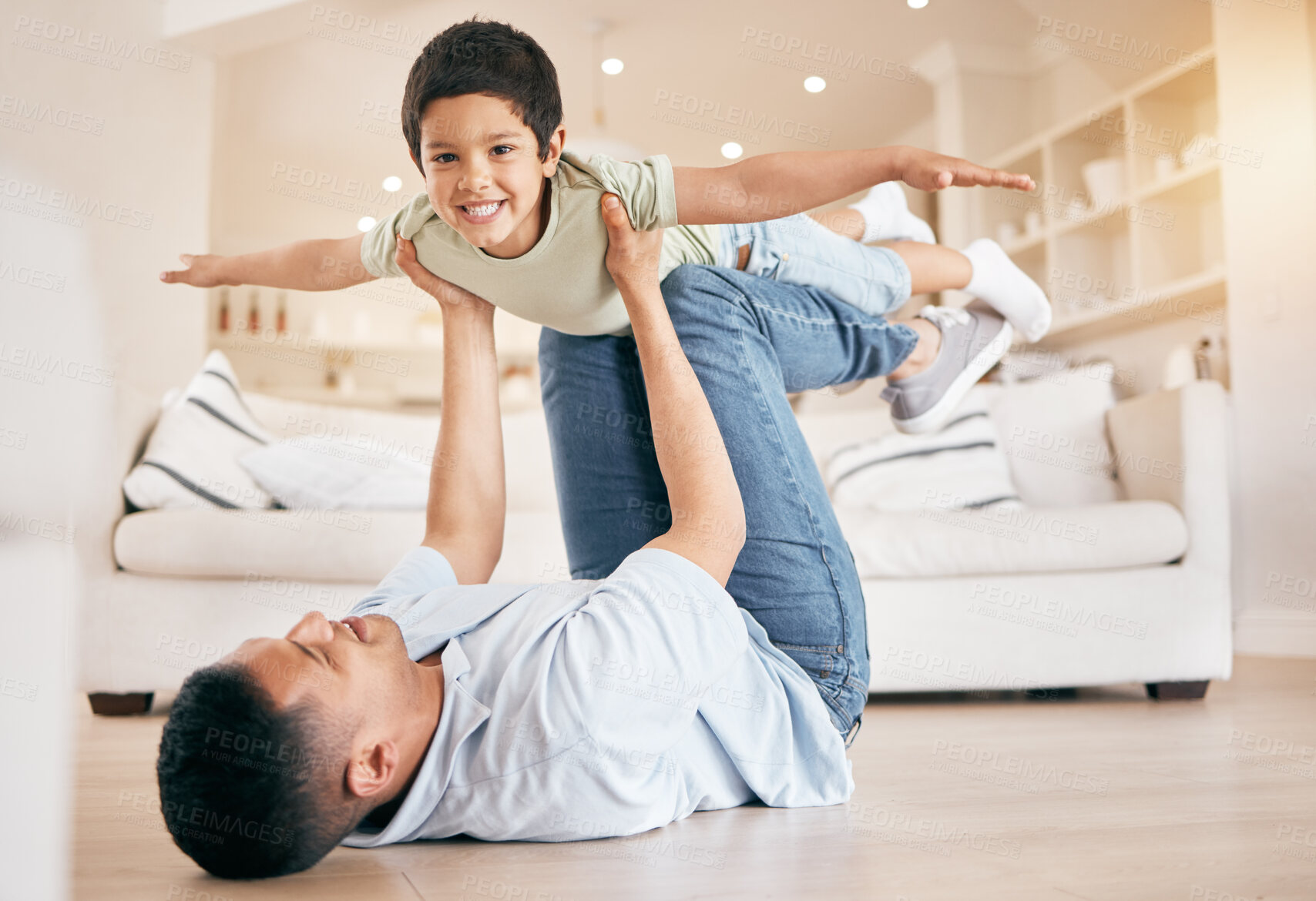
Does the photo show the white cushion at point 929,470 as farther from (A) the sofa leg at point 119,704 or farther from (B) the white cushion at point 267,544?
(A) the sofa leg at point 119,704

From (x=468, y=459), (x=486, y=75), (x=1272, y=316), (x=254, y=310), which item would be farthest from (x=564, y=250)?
(x=254, y=310)

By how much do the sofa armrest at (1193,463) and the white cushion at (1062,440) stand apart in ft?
0.66

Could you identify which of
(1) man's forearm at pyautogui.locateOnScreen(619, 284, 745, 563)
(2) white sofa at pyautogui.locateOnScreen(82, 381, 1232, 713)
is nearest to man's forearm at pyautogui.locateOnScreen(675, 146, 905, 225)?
(1) man's forearm at pyautogui.locateOnScreen(619, 284, 745, 563)

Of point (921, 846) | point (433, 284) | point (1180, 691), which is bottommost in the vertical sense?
point (1180, 691)

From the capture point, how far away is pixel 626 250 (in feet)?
3.78

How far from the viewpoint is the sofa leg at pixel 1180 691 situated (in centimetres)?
203

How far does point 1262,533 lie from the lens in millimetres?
3025

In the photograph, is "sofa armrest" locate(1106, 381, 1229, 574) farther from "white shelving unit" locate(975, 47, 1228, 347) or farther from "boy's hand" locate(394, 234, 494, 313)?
"boy's hand" locate(394, 234, 494, 313)

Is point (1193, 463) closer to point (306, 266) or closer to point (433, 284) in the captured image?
point (433, 284)

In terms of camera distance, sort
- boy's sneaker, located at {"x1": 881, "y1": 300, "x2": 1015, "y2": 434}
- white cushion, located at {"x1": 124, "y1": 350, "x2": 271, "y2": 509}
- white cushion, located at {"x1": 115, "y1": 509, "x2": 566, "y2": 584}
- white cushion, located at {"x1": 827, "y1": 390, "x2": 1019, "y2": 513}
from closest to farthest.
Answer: boy's sneaker, located at {"x1": 881, "y1": 300, "x2": 1015, "y2": 434}, white cushion, located at {"x1": 115, "y1": 509, "x2": 566, "y2": 584}, white cushion, located at {"x1": 124, "y1": 350, "x2": 271, "y2": 509}, white cushion, located at {"x1": 827, "y1": 390, "x2": 1019, "y2": 513}

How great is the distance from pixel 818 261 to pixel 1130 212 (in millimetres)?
2920

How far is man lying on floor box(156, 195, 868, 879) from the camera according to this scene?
76 cm

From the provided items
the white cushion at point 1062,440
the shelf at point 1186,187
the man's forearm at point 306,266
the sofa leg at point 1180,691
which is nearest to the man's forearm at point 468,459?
the man's forearm at point 306,266

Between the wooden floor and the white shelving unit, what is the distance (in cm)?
259
